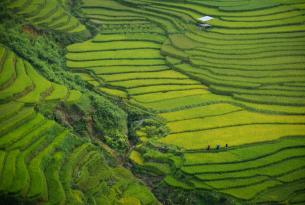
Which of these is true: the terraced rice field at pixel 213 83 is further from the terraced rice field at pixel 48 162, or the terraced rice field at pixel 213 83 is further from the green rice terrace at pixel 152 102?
the terraced rice field at pixel 48 162

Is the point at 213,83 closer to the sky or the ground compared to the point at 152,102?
closer to the sky

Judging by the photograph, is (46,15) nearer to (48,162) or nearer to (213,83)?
(213,83)

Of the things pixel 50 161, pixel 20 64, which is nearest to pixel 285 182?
pixel 50 161

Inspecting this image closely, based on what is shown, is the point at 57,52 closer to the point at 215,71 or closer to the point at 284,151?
the point at 215,71

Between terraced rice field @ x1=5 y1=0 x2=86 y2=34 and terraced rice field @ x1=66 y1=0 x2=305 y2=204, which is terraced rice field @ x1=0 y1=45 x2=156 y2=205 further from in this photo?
terraced rice field @ x1=5 y1=0 x2=86 y2=34

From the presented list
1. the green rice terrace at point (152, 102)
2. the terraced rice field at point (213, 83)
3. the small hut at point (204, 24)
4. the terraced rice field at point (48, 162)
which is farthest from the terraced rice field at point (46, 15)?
the terraced rice field at point (48, 162)

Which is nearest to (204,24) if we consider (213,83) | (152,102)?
(213,83)

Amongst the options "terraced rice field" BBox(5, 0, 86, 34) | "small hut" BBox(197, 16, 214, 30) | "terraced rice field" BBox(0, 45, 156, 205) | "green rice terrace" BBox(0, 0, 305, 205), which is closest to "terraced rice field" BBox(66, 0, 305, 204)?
"green rice terrace" BBox(0, 0, 305, 205)
